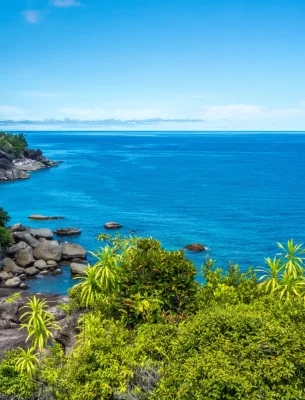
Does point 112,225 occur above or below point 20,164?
below

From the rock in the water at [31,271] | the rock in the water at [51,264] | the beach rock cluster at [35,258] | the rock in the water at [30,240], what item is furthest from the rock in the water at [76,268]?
the rock in the water at [30,240]

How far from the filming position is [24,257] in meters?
50.7

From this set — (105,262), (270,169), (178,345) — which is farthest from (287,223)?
(270,169)

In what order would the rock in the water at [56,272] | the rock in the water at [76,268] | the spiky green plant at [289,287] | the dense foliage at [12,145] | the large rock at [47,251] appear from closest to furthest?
the spiky green plant at [289,287]
the rock in the water at [76,268]
the rock in the water at [56,272]
the large rock at [47,251]
the dense foliage at [12,145]

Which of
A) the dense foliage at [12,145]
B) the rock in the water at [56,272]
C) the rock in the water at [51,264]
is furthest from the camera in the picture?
the dense foliage at [12,145]

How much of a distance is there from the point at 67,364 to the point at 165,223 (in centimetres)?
5331

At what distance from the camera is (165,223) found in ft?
227

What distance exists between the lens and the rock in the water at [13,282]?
148 ft

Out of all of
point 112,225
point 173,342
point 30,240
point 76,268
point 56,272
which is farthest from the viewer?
Result: point 112,225

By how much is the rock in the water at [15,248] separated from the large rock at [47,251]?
1.43 metres

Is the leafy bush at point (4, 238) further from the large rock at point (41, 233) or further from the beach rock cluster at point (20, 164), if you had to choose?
the beach rock cluster at point (20, 164)

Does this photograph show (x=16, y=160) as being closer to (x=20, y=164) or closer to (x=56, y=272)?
(x=20, y=164)

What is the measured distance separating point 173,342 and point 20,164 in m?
117

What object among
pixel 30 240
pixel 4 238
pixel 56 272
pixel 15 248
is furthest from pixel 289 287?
pixel 30 240
